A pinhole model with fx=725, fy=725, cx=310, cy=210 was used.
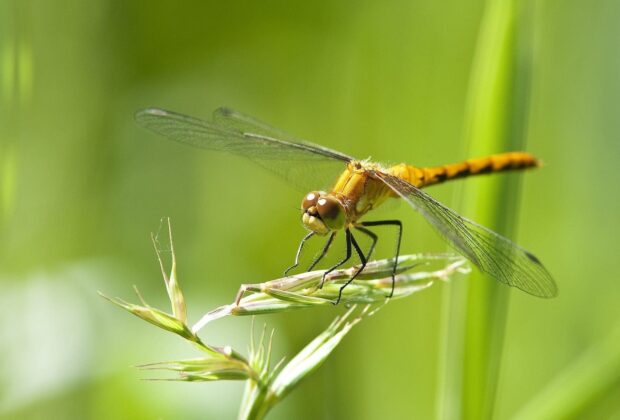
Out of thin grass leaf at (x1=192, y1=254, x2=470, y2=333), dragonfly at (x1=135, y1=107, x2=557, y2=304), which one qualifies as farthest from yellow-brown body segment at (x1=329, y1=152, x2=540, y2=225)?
thin grass leaf at (x1=192, y1=254, x2=470, y2=333)

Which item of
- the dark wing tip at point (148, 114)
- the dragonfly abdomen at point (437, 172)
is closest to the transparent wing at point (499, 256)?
the dragonfly abdomen at point (437, 172)

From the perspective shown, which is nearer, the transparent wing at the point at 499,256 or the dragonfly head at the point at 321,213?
the transparent wing at the point at 499,256

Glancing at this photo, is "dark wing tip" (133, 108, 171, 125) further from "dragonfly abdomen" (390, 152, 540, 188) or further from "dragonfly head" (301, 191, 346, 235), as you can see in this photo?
"dragonfly abdomen" (390, 152, 540, 188)

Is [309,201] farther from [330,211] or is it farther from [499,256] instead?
[499,256]

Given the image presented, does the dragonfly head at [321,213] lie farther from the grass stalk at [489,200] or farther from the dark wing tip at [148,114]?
the dark wing tip at [148,114]

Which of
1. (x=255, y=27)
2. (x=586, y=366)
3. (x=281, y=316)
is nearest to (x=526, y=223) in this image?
(x=281, y=316)

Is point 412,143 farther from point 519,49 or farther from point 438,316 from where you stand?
point 519,49

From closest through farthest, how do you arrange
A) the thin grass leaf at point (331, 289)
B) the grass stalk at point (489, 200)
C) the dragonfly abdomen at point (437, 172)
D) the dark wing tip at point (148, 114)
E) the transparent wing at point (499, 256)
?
the thin grass leaf at point (331, 289)
the grass stalk at point (489, 200)
the transparent wing at point (499, 256)
the dark wing tip at point (148, 114)
the dragonfly abdomen at point (437, 172)
